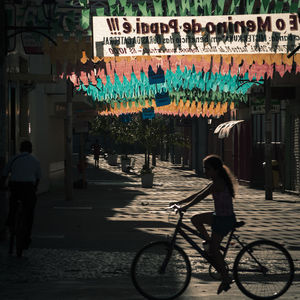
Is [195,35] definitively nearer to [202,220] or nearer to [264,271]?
[202,220]

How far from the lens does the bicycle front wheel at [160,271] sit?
8430mm

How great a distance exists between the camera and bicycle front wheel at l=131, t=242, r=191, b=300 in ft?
27.7

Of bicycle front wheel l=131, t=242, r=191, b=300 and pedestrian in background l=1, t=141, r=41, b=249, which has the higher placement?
pedestrian in background l=1, t=141, r=41, b=249

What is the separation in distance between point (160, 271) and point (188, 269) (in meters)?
0.30

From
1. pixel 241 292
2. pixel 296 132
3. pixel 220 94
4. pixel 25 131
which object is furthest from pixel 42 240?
pixel 220 94

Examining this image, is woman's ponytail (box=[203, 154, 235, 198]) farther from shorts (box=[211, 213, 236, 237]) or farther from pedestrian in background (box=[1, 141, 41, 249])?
pedestrian in background (box=[1, 141, 41, 249])

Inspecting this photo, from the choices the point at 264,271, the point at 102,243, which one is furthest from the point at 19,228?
the point at 264,271

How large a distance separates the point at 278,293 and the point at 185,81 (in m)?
18.8

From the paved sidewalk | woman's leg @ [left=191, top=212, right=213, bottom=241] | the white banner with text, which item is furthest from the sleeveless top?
the white banner with text

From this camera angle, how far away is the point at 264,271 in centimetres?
877

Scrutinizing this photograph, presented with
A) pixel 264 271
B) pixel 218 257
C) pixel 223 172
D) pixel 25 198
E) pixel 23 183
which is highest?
pixel 223 172

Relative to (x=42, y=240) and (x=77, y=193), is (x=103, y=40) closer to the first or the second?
(x=42, y=240)

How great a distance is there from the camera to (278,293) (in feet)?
28.7

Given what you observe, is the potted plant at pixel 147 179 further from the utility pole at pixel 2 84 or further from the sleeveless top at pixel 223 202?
the sleeveless top at pixel 223 202
